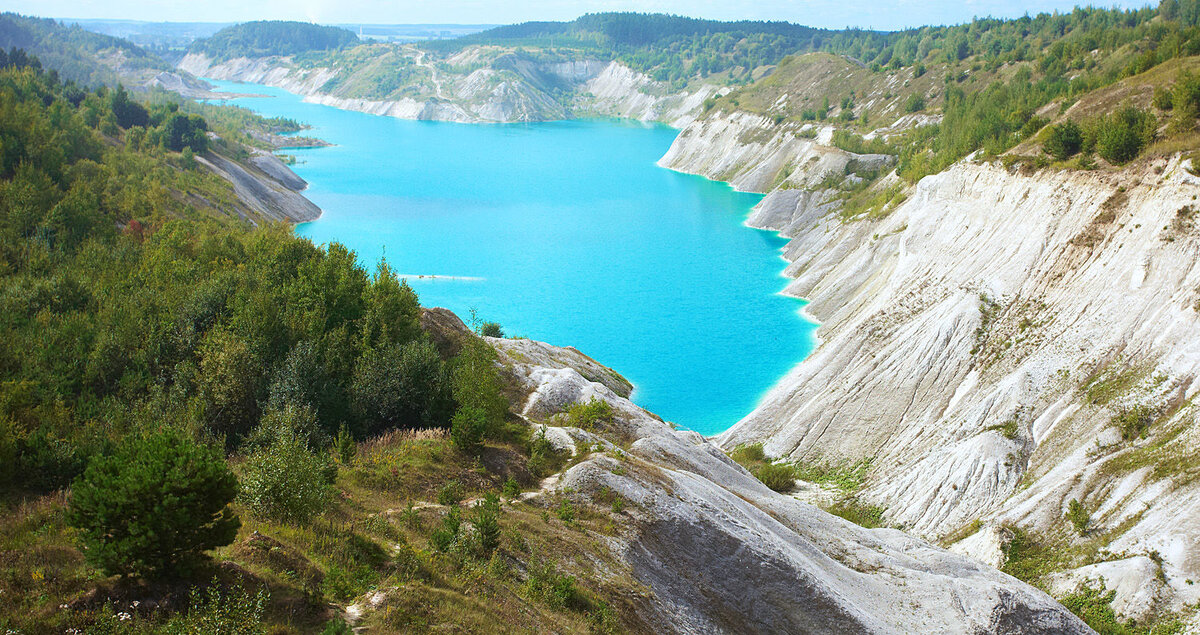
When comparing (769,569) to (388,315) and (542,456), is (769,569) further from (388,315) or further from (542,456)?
(388,315)

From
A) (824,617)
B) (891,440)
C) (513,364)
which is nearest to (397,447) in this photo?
(513,364)

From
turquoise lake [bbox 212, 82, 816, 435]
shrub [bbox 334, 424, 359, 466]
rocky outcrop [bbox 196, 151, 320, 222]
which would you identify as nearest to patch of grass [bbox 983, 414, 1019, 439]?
turquoise lake [bbox 212, 82, 816, 435]

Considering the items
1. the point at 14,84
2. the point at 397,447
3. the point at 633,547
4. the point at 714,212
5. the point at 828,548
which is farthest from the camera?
the point at 714,212

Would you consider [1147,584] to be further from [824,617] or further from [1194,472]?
[824,617]

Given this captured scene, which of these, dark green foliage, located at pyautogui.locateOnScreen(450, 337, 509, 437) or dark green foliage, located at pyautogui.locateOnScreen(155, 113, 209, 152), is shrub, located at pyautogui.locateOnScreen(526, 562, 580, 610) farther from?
dark green foliage, located at pyautogui.locateOnScreen(155, 113, 209, 152)

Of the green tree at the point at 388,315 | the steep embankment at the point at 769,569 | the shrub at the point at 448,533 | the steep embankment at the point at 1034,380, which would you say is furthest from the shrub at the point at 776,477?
the shrub at the point at 448,533

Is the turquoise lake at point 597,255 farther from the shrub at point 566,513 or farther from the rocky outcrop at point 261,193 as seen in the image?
the shrub at point 566,513

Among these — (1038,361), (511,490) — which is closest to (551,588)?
(511,490)
